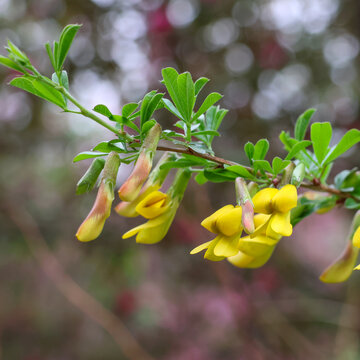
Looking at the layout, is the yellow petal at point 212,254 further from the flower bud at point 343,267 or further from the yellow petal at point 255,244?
the flower bud at point 343,267

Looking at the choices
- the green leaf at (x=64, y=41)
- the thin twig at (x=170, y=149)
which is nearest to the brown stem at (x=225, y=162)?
the thin twig at (x=170, y=149)

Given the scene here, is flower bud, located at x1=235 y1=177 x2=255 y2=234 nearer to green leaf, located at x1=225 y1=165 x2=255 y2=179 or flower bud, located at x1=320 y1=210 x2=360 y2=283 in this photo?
green leaf, located at x1=225 y1=165 x2=255 y2=179

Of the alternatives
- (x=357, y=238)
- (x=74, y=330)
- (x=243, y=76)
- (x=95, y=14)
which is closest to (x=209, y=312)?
(x=74, y=330)

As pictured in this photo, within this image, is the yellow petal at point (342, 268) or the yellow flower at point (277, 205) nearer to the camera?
the yellow flower at point (277, 205)

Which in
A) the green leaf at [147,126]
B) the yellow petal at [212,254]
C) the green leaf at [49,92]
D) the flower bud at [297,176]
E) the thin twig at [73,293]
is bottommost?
the thin twig at [73,293]

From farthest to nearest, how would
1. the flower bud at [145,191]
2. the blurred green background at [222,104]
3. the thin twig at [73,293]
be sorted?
the blurred green background at [222,104], the thin twig at [73,293], the flower bud at [145,191]

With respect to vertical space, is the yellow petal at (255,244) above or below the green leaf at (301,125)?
below

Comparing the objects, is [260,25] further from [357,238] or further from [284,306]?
[357,238]
